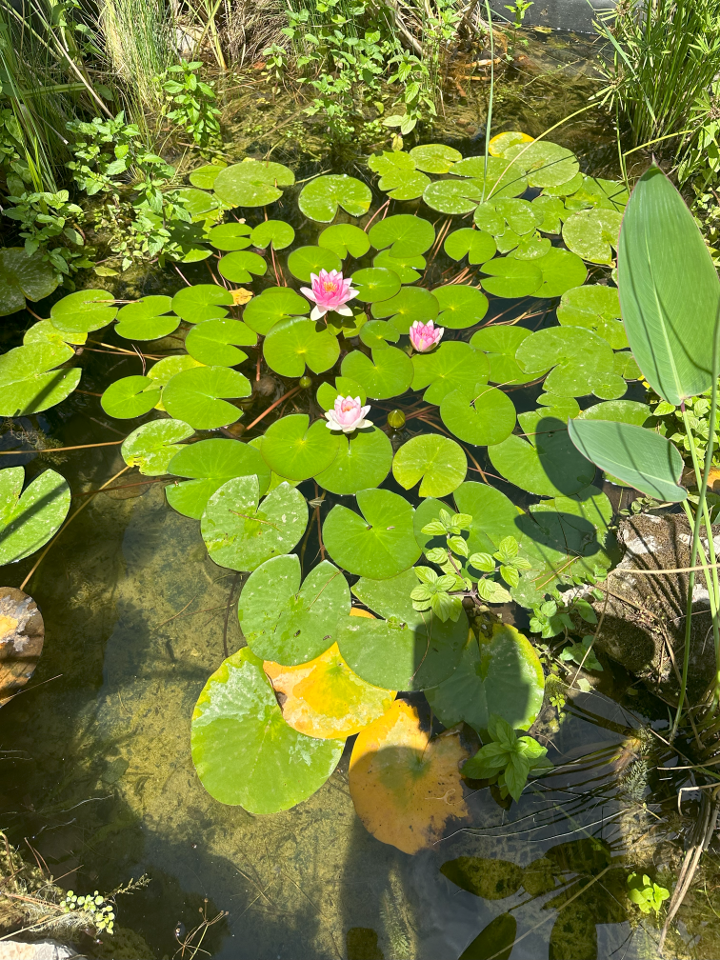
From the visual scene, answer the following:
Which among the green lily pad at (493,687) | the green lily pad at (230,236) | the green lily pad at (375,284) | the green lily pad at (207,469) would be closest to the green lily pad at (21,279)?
the green lily pad at (230,236)

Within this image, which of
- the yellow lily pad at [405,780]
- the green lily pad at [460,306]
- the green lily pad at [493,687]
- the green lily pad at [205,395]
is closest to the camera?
the yellow lily pad at [405,780]

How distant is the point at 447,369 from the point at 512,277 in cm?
69

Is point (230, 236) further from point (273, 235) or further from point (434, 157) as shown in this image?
point (434, 157)

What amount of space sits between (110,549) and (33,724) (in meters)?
0.62

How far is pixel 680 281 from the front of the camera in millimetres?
1413

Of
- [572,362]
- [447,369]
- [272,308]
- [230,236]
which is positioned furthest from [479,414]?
[230,236]

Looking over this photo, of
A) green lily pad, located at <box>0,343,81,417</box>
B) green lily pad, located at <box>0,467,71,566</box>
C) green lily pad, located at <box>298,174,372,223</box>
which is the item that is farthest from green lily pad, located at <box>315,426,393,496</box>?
green lily pad, located at <box>298,174,372,223</box>

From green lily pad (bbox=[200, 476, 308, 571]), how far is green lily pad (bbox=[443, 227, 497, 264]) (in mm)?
1548

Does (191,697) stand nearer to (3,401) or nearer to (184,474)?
(184,474)

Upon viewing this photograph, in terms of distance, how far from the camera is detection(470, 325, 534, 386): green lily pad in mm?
2299

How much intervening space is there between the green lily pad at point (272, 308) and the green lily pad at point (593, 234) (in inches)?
54.8

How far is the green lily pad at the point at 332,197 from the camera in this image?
2982mm

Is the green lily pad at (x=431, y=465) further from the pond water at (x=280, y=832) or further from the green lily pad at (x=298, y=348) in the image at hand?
the pond water at (x=280, y=832)

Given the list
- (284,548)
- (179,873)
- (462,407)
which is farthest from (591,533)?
(179,873)
